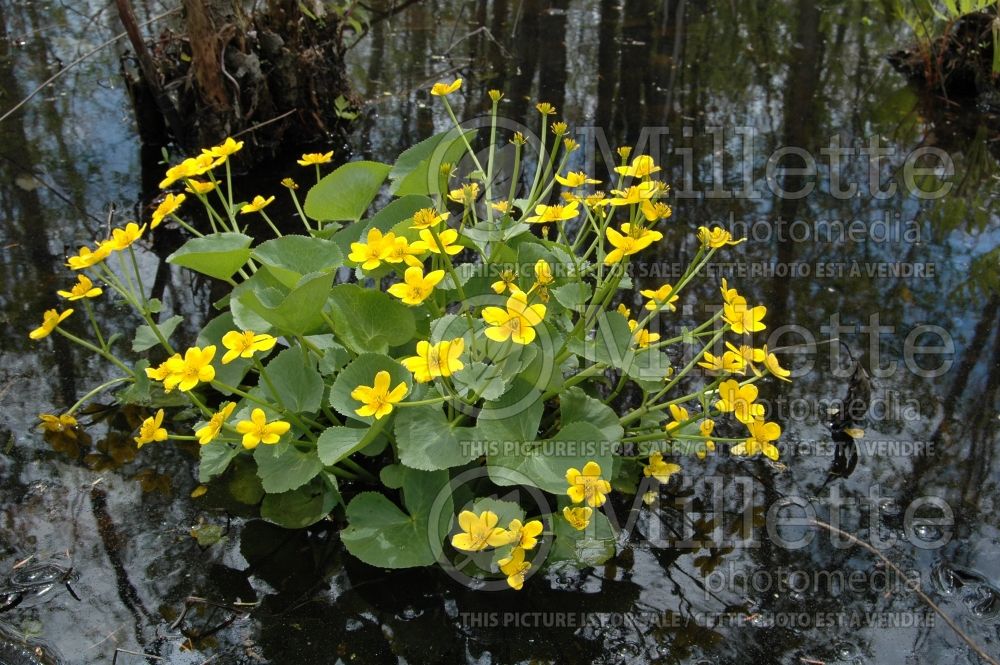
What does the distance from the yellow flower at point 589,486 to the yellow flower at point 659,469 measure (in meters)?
0.46

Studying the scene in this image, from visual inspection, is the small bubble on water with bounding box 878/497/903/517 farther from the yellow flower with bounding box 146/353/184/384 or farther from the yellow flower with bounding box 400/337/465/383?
the yellow flower with bounding box 146/353/184/384

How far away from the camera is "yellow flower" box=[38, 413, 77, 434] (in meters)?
2.23

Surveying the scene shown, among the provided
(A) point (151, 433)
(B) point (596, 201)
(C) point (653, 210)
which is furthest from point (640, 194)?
(A) point (151, 433)

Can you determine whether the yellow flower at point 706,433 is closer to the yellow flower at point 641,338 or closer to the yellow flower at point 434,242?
the yellow flower at point 641,338

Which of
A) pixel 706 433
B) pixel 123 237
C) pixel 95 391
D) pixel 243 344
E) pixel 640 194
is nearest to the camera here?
pixel 243 344

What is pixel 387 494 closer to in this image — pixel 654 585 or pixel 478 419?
pixel 478 419

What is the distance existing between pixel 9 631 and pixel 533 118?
3142 millimetres

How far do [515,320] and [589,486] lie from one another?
0.36 metres

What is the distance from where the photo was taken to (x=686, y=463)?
225cm

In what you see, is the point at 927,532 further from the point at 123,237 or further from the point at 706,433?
the point at 123,237

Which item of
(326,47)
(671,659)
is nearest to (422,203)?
(671,659)

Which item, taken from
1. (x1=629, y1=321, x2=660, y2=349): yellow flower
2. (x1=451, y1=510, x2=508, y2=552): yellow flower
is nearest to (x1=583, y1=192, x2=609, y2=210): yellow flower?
(x1=629, y1=321, x2=660, y2=349): yellow flower

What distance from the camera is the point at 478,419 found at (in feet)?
5.76

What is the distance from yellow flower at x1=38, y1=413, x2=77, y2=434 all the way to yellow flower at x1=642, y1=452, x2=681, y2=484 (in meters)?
1.50
